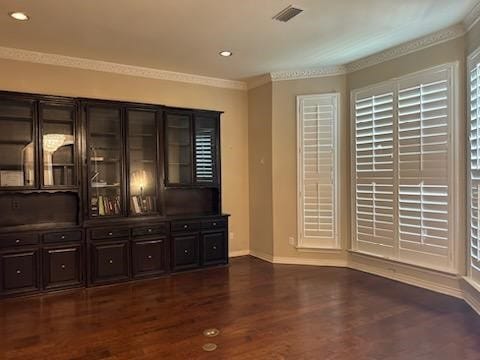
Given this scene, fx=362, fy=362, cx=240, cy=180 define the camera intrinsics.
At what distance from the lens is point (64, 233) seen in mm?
4332

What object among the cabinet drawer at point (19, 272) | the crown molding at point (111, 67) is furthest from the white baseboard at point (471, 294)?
the cabinet drawer at point (19, 272)

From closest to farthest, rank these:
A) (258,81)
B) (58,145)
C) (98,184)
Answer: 1. (58,145)
2. (98,184)
3. (258,81)

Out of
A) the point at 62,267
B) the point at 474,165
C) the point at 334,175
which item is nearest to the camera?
the point at 474,165

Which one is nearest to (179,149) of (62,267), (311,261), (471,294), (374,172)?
(62,267)

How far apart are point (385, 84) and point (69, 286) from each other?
466 cm

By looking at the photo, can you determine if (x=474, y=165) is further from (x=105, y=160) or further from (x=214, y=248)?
(x=105, y=160)

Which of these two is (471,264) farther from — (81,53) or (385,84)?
(81,53)

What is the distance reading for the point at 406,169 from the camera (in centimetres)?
441

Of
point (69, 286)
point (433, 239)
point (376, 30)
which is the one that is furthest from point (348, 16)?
point (69, 286)

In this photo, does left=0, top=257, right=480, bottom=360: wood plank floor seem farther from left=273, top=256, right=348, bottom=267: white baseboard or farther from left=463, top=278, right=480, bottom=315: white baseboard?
left=273, top=256, right=348, bottom=267: white baseboard

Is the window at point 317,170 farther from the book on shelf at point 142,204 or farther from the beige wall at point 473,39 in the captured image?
the book on shelf at point 142,204

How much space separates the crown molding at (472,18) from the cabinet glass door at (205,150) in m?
3.34

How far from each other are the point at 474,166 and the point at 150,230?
3846mm

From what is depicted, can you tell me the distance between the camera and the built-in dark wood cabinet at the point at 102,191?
4.21 meters
